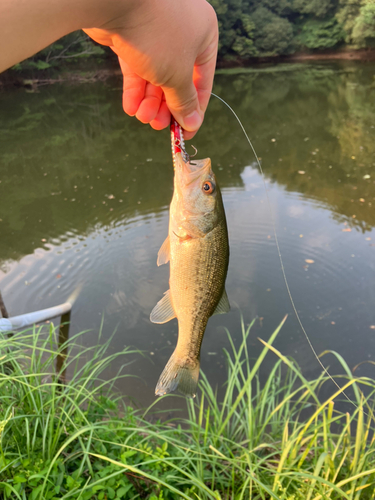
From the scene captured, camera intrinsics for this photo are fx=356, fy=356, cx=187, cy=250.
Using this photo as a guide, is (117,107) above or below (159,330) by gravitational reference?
above

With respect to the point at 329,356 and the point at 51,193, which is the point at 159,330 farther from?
the point at 51,193

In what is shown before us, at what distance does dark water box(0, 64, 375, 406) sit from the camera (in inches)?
184

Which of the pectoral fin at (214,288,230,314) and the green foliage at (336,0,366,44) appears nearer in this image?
the pectoral fin at (214,288,230,314)

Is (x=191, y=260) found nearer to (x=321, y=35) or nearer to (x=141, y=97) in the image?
(x=141, y=97)

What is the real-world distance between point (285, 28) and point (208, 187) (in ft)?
129

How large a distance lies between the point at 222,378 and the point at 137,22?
375 cm

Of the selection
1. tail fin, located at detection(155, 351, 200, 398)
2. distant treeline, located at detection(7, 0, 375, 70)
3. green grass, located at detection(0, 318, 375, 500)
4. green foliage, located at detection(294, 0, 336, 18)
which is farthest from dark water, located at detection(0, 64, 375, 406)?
green foliage, located at detection(294, 0, 336, 18)

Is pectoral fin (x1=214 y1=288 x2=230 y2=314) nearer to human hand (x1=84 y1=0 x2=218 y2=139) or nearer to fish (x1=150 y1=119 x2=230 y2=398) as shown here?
fish (x1=150 y1=119 x2=230 y2=398)

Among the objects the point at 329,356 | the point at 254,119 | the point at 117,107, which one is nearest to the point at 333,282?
the point at 329,356

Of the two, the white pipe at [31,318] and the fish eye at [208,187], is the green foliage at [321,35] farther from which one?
the fish eye at [208,187]

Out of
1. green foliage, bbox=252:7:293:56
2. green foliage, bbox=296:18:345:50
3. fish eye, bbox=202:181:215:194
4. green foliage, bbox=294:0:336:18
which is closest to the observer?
fish eye, bbox=202:181:215:194

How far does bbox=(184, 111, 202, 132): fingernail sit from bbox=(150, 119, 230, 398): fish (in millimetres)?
54

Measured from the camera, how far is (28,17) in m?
0.83

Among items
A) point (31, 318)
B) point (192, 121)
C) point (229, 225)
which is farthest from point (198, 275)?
point (229, 225)
